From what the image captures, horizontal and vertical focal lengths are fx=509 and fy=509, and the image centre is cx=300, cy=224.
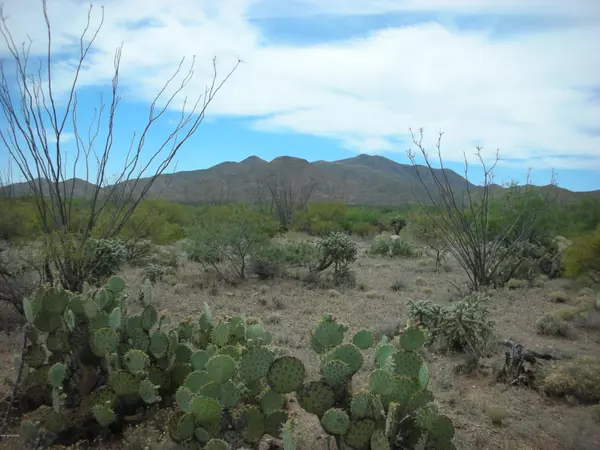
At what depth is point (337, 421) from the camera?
3.55 meters

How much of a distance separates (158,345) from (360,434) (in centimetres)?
231

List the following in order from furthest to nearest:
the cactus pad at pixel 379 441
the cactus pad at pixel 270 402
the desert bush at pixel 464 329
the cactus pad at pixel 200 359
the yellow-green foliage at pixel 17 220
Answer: the yellow-green foliage at pixel 17 220, the desert bush at pixel 464 329, the cactus pad at pixel 200 359, the cactus pad at pixel 270 402, the cactus pad at pixel 379 441

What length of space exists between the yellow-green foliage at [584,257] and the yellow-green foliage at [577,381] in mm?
6680

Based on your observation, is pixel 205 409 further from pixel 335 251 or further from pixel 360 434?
pixel 335 251

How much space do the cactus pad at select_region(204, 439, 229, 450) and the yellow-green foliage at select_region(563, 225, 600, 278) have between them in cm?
1065

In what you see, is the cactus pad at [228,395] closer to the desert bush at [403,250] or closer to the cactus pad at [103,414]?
the cactus pad at [103,414]

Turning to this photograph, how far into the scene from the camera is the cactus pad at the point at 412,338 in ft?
14.4

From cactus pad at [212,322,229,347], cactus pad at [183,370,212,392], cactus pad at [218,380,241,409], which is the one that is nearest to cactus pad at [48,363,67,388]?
cactus pad at [183,370,212,392]

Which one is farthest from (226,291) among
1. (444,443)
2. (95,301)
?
(444,443)

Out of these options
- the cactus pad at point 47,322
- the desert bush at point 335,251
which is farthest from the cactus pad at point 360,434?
the desert bush at point 335,251

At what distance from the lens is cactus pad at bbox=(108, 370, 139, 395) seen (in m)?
4.48

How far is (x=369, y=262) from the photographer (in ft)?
58.0

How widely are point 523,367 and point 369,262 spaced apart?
38.3 ft

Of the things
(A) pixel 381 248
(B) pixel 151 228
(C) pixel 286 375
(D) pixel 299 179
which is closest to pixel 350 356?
(C) pixel 286 375
